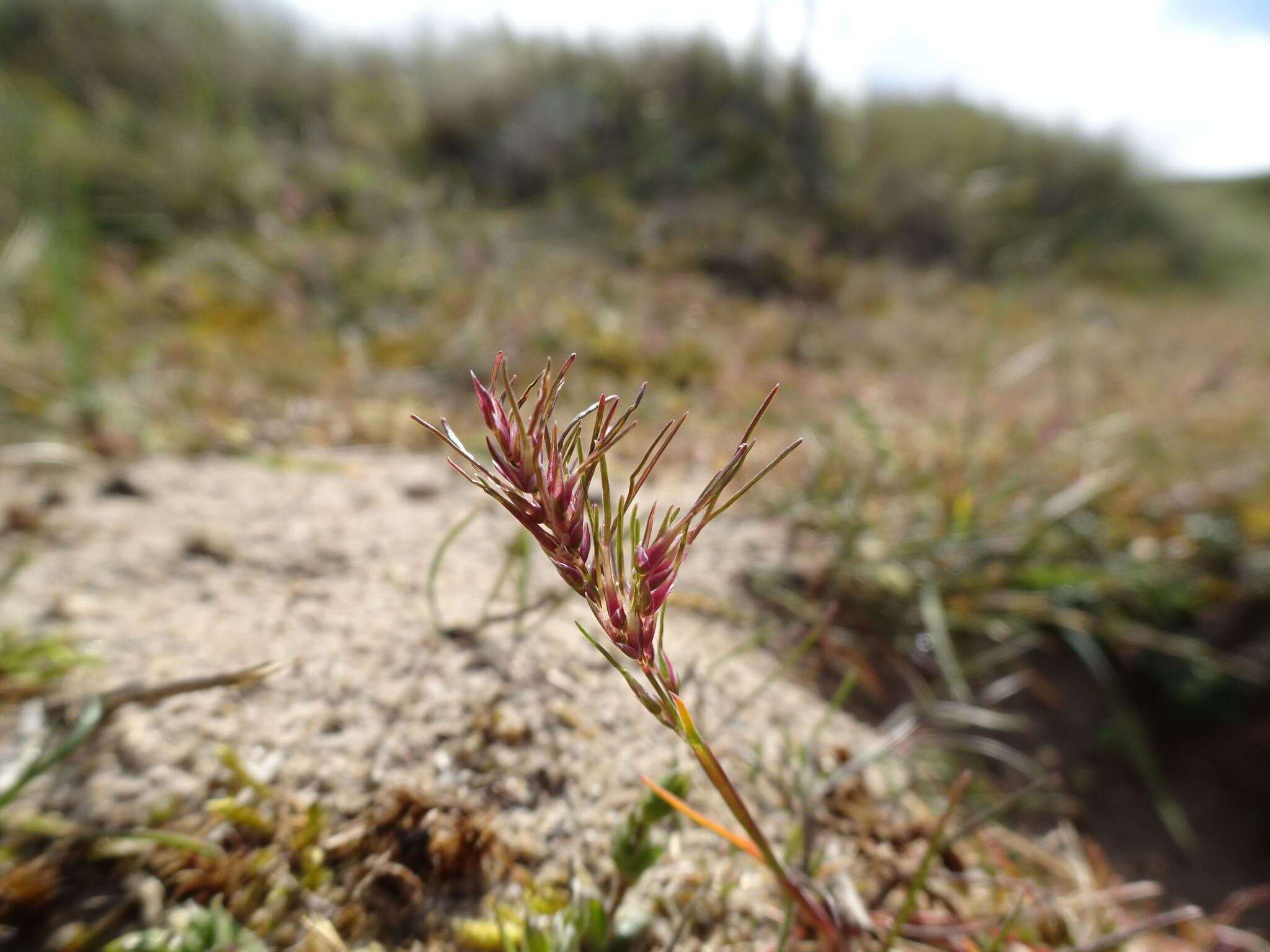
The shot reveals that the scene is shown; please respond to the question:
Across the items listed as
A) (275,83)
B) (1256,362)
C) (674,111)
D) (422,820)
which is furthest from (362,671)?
(674,111)

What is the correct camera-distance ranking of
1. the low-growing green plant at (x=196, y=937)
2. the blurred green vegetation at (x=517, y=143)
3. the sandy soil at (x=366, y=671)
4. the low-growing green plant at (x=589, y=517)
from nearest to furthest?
the low-growing green plant at (x=589, y=517) < the low-growing green plant at (x=196, y=937) < the sandy soil at (x=366, y=671) < the blurred green vegetation at (x=517, y=143)

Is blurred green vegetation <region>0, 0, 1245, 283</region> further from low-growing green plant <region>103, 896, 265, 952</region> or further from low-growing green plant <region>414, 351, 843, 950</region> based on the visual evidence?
low-growing green plant <region>414, 351, 843, 950</region>

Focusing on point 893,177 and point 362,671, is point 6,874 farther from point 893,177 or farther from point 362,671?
point 893,177

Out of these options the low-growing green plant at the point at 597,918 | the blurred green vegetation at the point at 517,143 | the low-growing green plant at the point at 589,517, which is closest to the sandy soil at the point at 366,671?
the low-growing green plant at the point at 597,918

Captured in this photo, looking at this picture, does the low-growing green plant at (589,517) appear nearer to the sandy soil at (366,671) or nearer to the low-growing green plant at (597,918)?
the low-growing green plant at (597,918)

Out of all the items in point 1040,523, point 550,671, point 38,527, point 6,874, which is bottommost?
point 6,874

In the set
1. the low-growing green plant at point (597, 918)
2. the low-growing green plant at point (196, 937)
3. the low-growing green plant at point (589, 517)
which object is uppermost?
the low-growing green plant at point (589, 517)

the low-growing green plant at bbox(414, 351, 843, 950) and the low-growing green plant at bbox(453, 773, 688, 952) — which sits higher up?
the low-growing green plant at bbox(414, 351, 843, 950)

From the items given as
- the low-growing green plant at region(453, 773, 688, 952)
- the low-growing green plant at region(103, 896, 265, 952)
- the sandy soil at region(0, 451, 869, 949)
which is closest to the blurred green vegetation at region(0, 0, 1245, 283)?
the sandy soil at region(0, 451, 869, 949)
